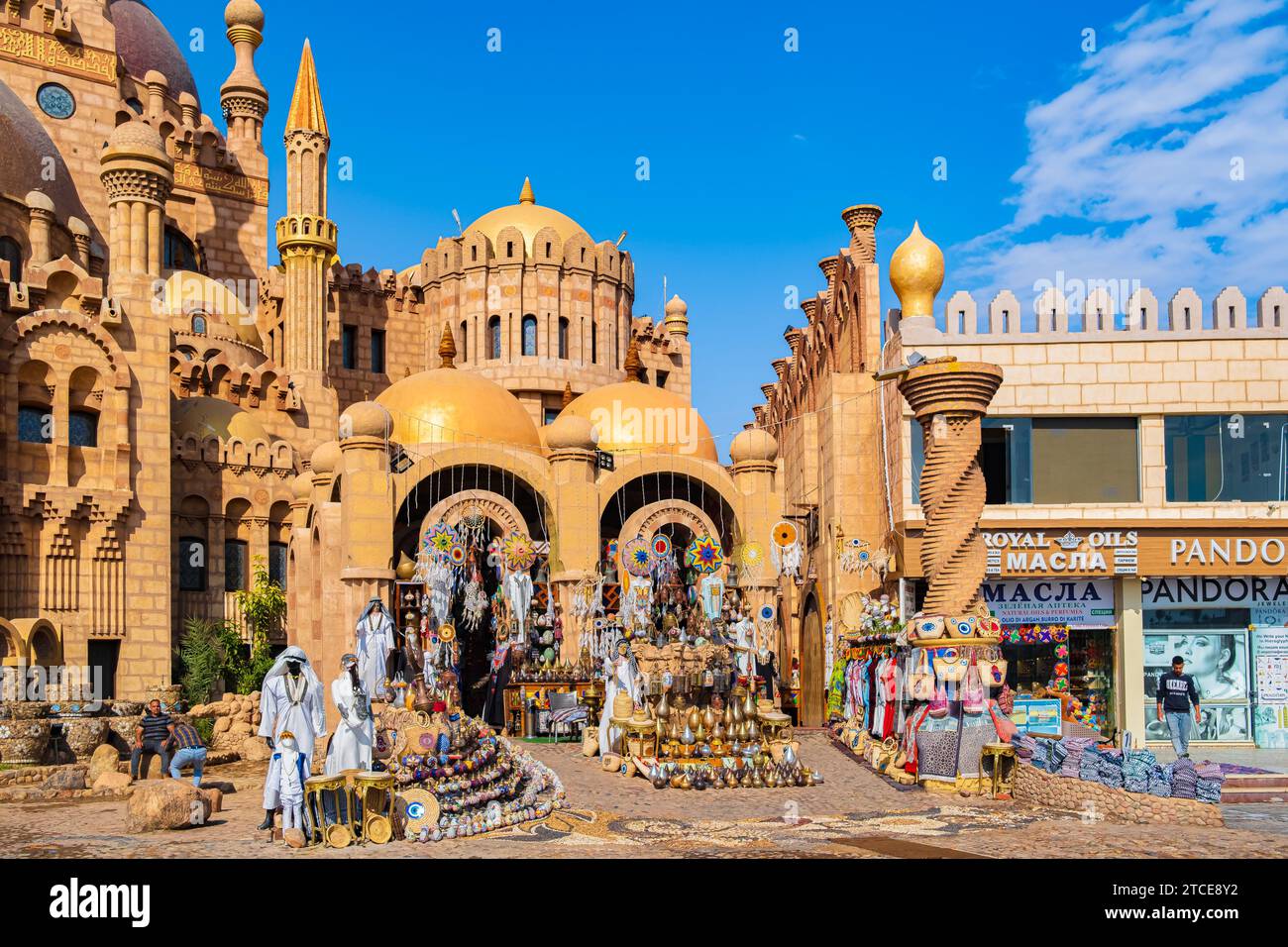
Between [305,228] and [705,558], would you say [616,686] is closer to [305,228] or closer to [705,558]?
[705,558]

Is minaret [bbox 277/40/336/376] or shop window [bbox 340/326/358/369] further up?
minaret [bbox 277/40/336/376]

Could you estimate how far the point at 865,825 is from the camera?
14.3 m

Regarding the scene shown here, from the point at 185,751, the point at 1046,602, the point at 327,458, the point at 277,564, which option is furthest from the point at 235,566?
the point at 1046,602

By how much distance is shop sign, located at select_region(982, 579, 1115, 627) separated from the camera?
24141mm

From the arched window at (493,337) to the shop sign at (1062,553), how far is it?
20.4 metres

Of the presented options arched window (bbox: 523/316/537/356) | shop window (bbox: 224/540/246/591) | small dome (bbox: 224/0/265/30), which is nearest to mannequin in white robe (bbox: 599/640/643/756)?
shop window (bbox: 224/540/246/591)

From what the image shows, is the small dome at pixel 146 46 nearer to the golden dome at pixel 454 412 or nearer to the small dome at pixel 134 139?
the small dome at pixel 134 139

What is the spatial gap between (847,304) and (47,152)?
85.1 feet

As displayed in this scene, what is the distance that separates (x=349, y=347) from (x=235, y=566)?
10266mm

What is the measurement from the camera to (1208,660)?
2388cm

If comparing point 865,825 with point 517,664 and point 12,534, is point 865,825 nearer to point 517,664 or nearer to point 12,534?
point 517,664

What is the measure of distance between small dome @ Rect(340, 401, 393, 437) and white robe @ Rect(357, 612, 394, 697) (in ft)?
13.8

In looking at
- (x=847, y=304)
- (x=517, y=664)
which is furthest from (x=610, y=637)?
(x=847, y=304)

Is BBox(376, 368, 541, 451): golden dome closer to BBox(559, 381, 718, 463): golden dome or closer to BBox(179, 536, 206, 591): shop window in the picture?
BBox(559, 381, 718, 463): golden dome
